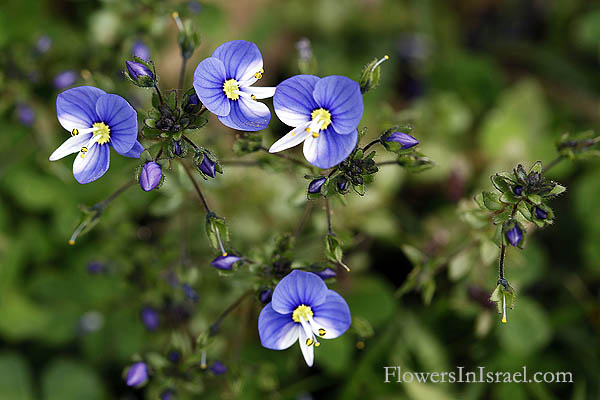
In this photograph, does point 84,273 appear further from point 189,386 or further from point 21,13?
point 21,13

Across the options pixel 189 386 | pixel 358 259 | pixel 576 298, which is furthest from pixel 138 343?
pixel 576 298

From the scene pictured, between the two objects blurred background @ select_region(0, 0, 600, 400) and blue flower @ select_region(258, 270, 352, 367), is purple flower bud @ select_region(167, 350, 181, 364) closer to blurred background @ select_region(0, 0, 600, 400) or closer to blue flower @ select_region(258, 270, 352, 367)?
blurred background @ select_region(0, 0, 600, 400)

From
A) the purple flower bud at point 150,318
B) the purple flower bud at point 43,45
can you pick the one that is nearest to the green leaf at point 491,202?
the purple flower bud at point 150,318

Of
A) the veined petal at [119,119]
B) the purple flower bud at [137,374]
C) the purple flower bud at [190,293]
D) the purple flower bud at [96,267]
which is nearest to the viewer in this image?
the veined petal at [119,119]

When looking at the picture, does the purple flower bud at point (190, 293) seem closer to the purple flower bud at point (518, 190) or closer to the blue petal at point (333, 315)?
the blue petal at point (333, 315)

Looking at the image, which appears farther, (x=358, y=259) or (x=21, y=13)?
(x=21, y=13)

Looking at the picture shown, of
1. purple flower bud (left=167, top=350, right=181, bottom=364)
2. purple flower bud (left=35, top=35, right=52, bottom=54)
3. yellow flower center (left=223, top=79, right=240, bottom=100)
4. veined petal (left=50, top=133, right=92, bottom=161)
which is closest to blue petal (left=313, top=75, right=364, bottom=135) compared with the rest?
yellow flower center (left=223, top=79, right=240, bottom=100)

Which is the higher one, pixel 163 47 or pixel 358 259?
pixel 163 47
